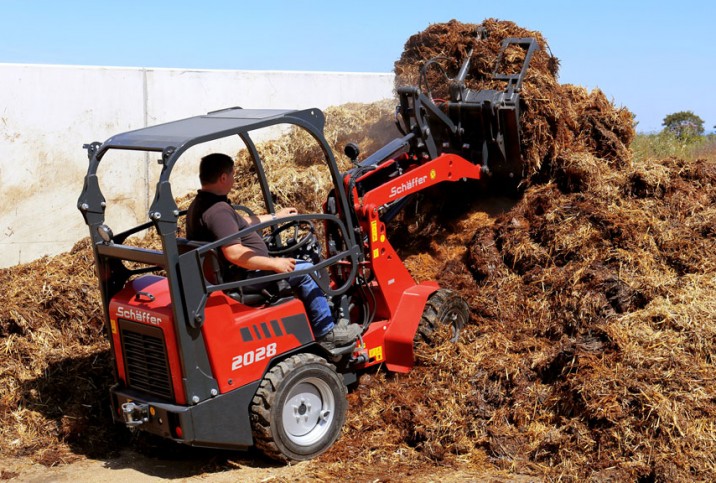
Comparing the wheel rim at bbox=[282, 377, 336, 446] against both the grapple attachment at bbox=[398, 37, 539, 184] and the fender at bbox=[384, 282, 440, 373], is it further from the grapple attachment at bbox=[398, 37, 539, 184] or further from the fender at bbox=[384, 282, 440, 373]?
the grapple attachment at bbox=[398, 37, 539, 184]

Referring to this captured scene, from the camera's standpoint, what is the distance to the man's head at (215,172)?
5.75 meters

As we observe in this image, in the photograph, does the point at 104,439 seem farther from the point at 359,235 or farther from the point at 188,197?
the point at 188,197

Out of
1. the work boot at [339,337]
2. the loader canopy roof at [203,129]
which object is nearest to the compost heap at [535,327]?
the work boot at [339,337]

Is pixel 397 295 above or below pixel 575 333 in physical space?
above

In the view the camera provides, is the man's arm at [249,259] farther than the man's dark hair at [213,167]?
No

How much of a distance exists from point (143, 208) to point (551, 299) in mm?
6081

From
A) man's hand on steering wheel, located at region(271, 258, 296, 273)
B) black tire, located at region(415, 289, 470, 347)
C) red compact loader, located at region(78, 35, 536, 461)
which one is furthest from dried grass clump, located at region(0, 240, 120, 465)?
black tire, located at region(415, 289, 470, 347)

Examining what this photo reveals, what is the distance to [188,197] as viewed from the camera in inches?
427

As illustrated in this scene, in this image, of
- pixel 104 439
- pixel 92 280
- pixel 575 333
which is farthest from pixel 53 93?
pixel 575 333

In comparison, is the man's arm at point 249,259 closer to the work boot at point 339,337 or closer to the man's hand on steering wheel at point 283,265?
the man's hand on steering wheel at point 283,265

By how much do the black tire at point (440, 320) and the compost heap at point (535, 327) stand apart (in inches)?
5.5

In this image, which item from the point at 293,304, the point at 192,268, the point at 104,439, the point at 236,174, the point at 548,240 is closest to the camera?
the point at 192,268

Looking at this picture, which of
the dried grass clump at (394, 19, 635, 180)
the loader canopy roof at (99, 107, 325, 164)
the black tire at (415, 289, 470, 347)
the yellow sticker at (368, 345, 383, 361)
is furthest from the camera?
the dried grass clump at (394, 19, 635, 180)

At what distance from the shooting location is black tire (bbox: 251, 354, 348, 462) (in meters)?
5.73
